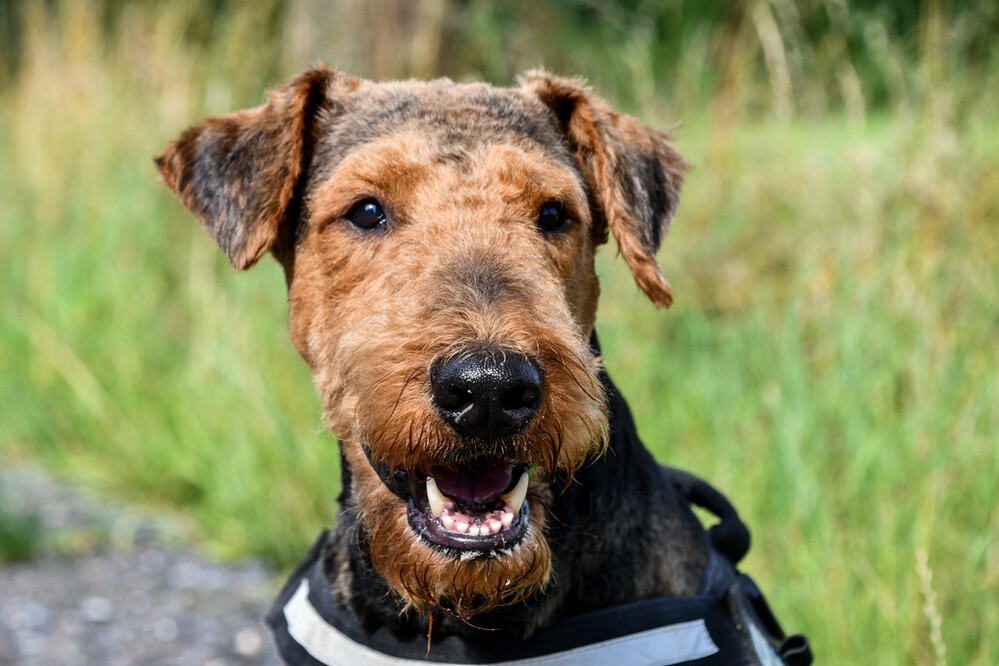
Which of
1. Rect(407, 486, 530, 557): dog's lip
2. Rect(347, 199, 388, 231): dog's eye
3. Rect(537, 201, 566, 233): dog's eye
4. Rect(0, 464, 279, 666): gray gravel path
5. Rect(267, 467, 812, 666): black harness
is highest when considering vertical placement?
Rect(537, 201, 566, 233): dog's eye

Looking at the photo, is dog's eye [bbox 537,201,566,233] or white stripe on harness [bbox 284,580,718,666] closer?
white stripe on harness [bbox 284,580,718,666]

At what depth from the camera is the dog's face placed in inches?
72.9

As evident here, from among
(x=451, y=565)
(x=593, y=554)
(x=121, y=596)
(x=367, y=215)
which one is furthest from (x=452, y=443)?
(x=121, y=596)

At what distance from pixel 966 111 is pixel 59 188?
5445mm

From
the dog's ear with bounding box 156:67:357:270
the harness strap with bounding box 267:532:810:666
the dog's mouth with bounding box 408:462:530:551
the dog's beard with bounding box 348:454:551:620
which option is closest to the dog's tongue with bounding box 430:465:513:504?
the dog's mouth with bounding box 408:462:530:551

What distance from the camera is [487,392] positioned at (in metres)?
1.76

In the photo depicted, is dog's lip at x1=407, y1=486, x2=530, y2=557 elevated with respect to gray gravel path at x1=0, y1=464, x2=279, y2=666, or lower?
elevated

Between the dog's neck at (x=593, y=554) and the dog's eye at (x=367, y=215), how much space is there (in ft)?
2.12

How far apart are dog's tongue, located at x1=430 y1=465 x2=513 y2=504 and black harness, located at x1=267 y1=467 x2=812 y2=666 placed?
1.27 ft

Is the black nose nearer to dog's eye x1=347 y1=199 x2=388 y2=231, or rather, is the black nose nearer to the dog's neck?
the dog's neck

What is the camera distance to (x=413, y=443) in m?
1.85

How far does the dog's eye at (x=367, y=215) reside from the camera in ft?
8.13

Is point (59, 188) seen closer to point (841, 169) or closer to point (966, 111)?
point (841, 169)

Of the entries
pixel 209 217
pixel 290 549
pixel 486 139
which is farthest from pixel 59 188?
pixel 486 139
